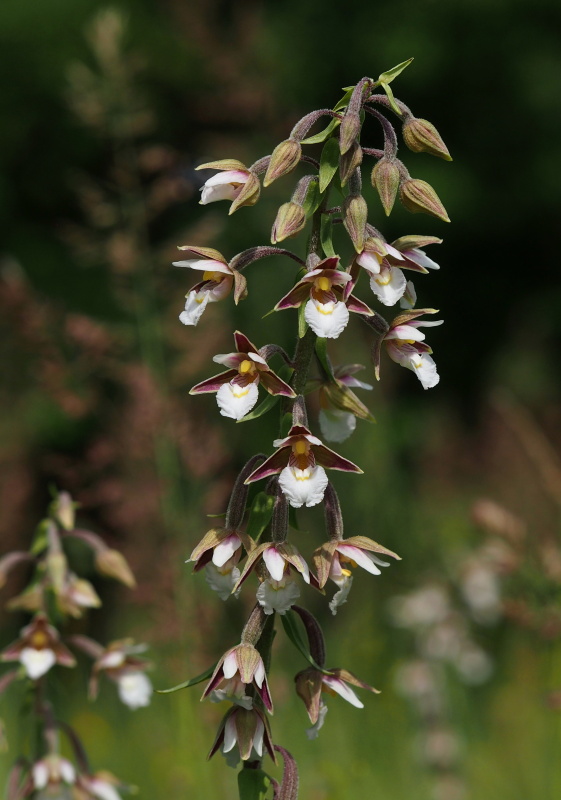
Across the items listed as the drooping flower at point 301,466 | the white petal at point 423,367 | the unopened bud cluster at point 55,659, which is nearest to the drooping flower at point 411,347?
the white petal at point 423,367

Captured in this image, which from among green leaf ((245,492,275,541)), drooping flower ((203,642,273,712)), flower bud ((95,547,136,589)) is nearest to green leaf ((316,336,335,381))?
green leaf ((245,492,275,541))

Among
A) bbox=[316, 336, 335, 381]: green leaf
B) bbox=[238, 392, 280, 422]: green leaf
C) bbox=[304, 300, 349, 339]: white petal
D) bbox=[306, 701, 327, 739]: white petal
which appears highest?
bbox=[304, 300, 349, 339]: white petal

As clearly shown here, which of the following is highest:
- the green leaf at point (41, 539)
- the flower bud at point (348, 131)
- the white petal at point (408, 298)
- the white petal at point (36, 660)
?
the flower bud at point (348, 131)

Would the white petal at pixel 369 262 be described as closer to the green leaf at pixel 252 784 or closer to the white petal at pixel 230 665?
the white petal at pixel 230 665

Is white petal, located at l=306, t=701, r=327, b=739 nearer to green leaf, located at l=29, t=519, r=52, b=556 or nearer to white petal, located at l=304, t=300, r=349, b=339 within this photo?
white petal, located at l=304, t=300, r=349, b=339

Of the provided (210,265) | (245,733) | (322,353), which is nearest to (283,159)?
(210,265)

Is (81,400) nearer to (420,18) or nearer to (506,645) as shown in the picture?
(506,645)

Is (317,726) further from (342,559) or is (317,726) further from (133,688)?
(133,688)
